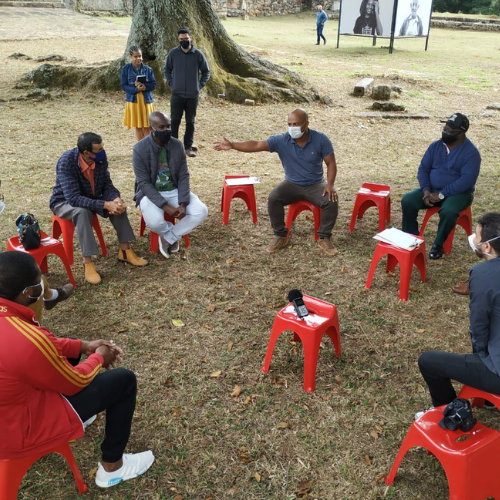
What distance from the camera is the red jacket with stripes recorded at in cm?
232

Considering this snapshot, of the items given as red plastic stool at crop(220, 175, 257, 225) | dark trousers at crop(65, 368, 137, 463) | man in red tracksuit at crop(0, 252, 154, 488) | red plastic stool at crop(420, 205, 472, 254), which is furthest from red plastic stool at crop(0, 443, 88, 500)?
red plastic stool at crop(420, 205, 472, 254)

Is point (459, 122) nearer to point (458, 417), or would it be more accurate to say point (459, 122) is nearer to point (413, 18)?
point (458, 417)

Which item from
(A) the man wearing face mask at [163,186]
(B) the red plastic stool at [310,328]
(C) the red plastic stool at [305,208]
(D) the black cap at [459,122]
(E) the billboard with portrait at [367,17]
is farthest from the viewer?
(E) the billboard with portrait at [367,17]

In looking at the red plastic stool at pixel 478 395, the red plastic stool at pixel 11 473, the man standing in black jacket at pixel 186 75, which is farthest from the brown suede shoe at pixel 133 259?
the man standing in black jacket at pixel 186 75

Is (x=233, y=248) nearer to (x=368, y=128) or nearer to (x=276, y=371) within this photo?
(x=276, y=371)

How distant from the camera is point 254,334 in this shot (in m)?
4.28

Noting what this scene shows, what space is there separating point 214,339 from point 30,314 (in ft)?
6.32

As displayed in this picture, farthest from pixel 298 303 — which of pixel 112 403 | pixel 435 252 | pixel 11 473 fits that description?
pixel 435 252

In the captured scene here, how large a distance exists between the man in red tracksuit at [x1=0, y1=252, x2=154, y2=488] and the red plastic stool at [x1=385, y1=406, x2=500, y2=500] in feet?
5.45

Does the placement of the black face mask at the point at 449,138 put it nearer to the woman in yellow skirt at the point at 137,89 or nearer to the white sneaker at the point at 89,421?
the white sneaker at the point at 89,421

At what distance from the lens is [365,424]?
336 centimetres

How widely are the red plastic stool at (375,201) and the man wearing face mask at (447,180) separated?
1.09 ft

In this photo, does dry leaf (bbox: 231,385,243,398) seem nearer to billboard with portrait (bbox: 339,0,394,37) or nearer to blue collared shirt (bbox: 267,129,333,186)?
blue collared shirt (bbox: 267,129,333,186)

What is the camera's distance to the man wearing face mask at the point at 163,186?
5.36m
